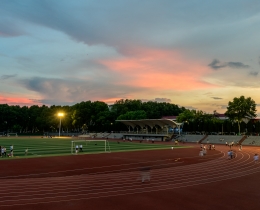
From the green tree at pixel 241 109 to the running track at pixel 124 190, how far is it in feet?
212

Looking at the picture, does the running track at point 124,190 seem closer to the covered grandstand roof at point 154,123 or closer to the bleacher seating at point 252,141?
the bleacher seating at point 252,141

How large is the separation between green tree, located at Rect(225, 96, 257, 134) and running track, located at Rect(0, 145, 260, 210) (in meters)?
64.7

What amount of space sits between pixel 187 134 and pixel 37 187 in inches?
3003

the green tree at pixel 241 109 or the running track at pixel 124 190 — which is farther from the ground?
the green tree at pixel 241 109

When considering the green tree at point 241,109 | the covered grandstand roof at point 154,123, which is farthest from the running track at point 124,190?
the green tree at point 241,109

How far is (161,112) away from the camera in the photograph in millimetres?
148125

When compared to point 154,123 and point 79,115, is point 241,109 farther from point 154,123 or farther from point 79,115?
point 79,115

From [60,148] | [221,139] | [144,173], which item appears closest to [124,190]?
[144,173]

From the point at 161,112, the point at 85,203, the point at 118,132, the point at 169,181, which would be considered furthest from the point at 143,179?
the point at 161,112

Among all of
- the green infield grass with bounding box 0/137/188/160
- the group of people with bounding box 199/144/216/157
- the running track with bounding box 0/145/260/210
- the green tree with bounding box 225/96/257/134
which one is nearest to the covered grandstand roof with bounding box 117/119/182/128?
the green tree with bounding box 225/96/257/134

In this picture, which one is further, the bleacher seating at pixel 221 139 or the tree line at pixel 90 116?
the tree line at pixel 90 116

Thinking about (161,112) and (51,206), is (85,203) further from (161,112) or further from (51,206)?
(161,112)

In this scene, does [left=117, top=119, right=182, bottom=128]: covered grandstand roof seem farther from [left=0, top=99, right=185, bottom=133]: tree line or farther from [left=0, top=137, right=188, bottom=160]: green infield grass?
[left=0, top=137, right=188, bottom=160]: green infield grass

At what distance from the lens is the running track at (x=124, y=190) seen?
46.7 feet
